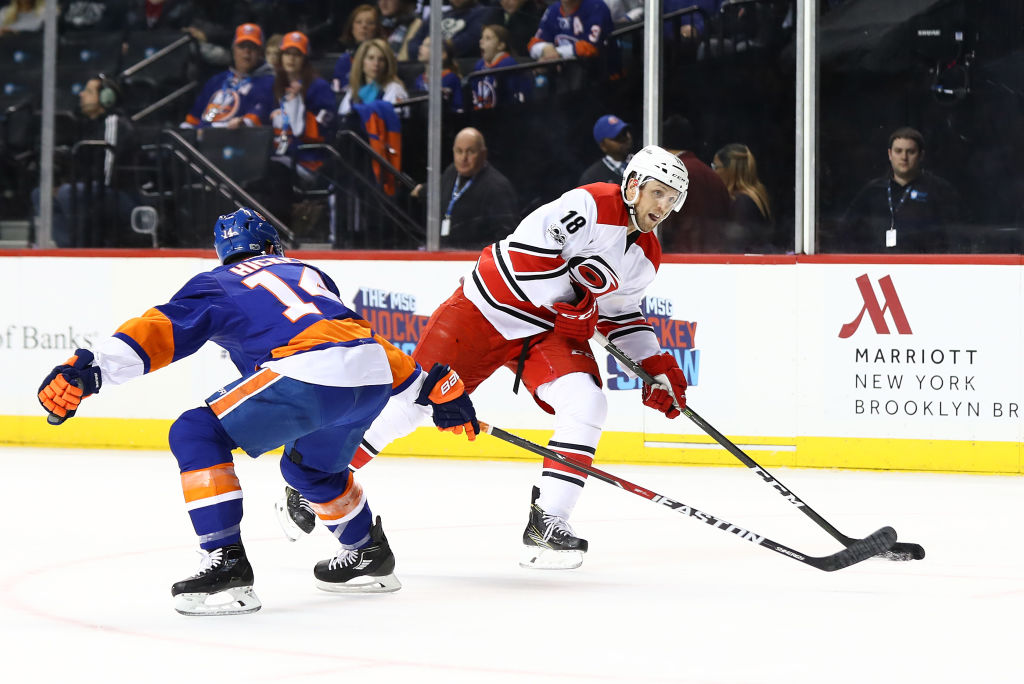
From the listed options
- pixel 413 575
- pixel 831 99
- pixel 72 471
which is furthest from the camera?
pixel 831 99

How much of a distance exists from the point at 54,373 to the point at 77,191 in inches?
190

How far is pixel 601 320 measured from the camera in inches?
163

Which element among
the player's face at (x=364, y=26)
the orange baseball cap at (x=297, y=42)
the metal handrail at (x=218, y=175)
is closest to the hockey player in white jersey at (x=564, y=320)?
the metal handrail at (x=218, y=175)

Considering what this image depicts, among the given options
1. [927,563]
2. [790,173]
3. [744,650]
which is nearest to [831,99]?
[790,173]

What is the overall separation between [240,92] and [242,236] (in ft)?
15.3

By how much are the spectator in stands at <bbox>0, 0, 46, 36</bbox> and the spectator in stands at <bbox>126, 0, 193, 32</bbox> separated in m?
0.53

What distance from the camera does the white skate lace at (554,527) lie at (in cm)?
372

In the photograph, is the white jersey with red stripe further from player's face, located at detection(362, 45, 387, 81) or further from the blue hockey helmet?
player's face, located at detection(362, 45, 387, 81)

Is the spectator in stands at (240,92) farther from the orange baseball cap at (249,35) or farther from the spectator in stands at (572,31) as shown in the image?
the spectator in stands at (572,31)

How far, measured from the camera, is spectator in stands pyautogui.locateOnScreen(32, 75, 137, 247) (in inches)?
287

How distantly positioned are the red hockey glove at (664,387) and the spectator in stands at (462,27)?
10.7 feet

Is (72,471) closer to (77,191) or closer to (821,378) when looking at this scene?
(77,191)

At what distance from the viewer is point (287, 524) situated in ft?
12.6

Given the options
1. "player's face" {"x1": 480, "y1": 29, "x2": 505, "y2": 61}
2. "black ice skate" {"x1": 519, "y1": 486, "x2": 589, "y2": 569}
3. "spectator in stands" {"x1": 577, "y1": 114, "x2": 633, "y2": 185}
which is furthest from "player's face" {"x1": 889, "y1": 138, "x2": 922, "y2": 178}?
"black ice skate" {"x1": 519, "y1": 486, "x2": 589, "y2": 569}
